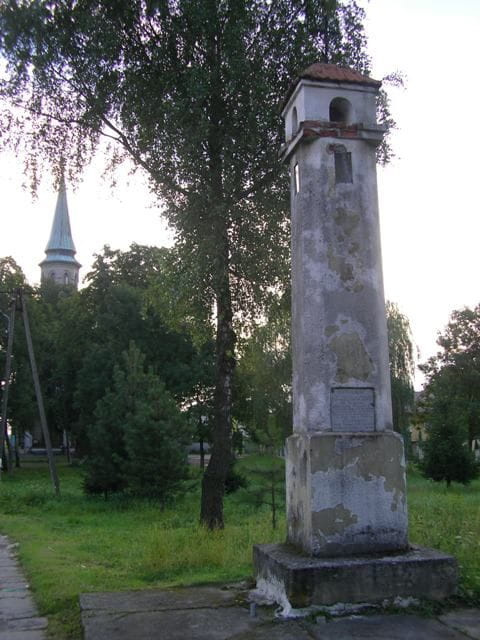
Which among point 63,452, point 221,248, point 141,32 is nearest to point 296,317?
point 221,248

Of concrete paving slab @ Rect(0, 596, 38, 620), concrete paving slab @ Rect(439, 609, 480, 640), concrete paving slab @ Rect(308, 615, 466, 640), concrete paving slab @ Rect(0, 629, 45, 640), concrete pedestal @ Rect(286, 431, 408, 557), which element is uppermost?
concrete pedestal @ Rect(286, 431, 408, 557)

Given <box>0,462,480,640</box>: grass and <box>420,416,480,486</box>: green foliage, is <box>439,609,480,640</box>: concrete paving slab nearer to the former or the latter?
<box>0,462,480,640</box>: grass

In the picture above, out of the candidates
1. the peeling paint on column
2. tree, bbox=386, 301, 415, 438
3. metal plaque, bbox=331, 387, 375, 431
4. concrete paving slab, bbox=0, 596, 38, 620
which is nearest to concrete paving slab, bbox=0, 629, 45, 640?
concrete paving slab, bbox=0, 596, 38, 620

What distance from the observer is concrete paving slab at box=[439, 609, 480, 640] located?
475 cm

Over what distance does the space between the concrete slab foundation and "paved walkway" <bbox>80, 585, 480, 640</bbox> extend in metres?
0.20

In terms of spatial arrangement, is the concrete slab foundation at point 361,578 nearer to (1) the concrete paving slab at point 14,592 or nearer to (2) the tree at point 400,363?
(1) the concrete paving slab at point 14,592

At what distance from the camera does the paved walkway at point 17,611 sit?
5.44 m

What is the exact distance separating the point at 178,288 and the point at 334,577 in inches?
349

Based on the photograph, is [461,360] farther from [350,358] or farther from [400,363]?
[350,358]

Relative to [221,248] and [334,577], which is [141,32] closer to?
[221,248]

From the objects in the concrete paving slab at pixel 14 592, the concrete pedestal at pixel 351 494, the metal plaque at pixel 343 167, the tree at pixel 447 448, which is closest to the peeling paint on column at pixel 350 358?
the concrete pedestal at pixel 351 494

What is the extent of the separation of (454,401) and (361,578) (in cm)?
2483

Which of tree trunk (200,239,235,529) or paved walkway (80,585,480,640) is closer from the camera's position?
paved walkway (80,585,480,640)

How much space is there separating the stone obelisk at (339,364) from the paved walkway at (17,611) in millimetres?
2158
